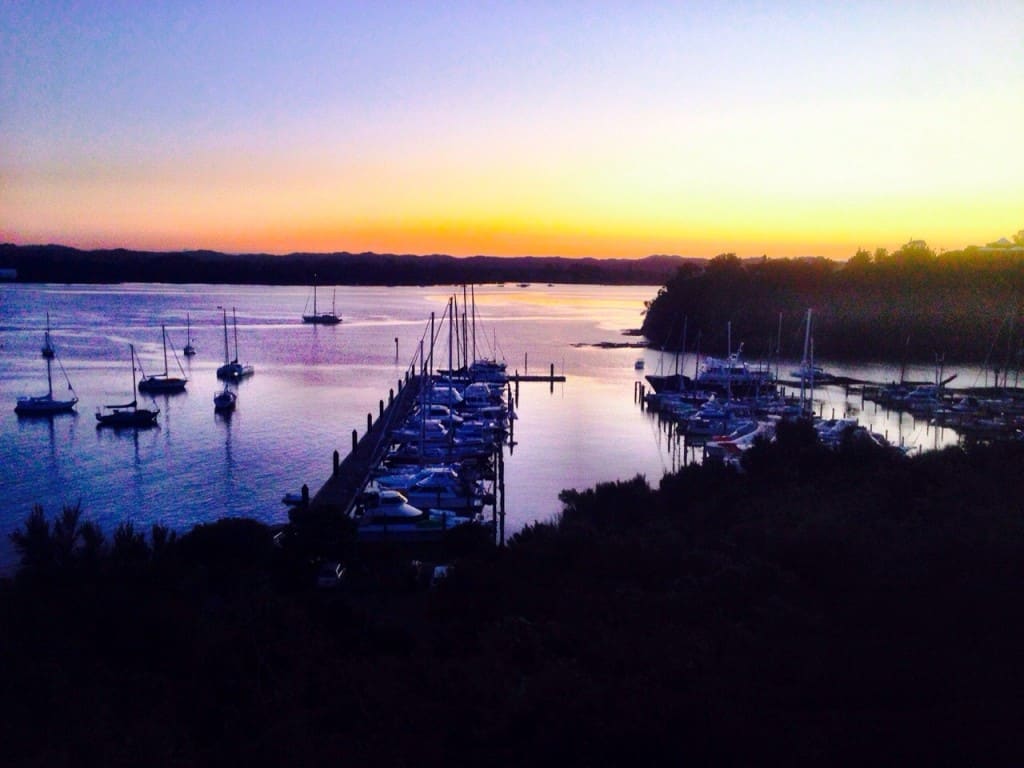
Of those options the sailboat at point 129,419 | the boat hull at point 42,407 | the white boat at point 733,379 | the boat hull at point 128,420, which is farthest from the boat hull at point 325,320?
the boat hull at point 128,420

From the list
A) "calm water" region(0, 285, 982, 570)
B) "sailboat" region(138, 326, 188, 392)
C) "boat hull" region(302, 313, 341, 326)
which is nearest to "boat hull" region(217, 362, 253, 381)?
"calm water" region(0, 285, 982, 570)

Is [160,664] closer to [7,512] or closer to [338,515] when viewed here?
[338,515]

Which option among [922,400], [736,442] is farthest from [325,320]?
[736,442]

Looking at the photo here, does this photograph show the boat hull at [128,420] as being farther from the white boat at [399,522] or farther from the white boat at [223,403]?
the white boat at [399,522]

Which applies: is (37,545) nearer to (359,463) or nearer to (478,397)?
(359,463)

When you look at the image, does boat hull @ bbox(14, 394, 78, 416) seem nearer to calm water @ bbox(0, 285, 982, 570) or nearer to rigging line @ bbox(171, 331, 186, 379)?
calm water @ bbox(0, 285, 982, 570)

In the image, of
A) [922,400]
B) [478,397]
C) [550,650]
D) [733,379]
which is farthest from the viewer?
[733,379]

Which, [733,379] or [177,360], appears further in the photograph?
[177,360]
